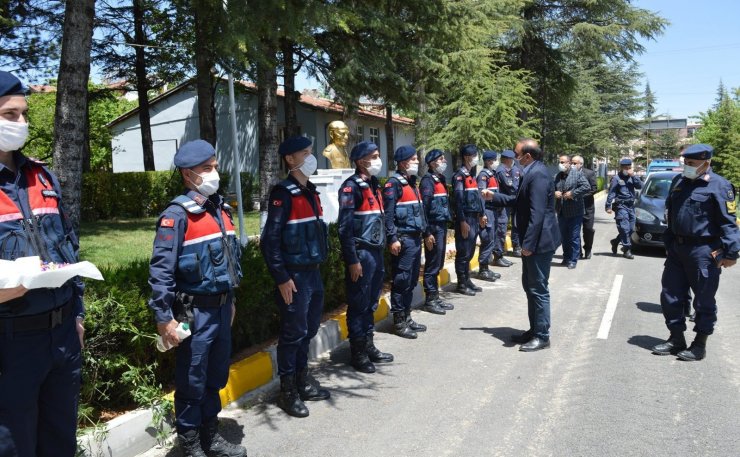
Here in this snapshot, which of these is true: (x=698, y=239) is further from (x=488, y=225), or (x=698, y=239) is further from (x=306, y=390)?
(x=488, y=225)

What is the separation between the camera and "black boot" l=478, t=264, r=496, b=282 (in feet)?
32.0

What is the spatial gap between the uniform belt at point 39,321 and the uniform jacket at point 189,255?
63 cm

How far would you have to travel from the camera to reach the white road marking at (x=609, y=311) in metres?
6.58

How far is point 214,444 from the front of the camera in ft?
12.1

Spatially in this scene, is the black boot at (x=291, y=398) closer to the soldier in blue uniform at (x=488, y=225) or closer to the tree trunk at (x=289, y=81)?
the soldier in blue uniform at (x=488, y=225)

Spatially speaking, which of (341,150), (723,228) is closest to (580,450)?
(723,228)

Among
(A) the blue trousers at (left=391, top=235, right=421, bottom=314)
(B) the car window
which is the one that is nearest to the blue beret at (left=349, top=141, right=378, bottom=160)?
(A) the blue trousers at (left=391, top=235, right=421, bottom=314)

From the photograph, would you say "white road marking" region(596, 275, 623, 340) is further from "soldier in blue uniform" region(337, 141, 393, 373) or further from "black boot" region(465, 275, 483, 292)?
"soldier in blue uniform" region(337, 141, 393, 373)

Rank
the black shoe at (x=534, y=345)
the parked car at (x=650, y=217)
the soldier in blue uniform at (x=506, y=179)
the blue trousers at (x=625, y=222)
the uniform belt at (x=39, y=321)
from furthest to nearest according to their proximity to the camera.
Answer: the parked car at (x=650, y=217)
the blue trousers at (x=625, y=222)
the soldier in blue uniform at (x=506, y=179)
the black shoe at (x=534, y=345)
the uniform belt at (x=39, y=321)

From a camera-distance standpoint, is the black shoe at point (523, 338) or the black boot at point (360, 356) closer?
the black boot at point (360, 356)

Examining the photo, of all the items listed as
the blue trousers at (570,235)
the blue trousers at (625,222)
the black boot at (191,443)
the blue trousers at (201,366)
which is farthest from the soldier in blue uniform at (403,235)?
the blue trousers at (625,222)

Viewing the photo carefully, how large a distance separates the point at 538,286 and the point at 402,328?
1.59m

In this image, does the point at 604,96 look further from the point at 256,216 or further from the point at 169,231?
the point at 169,231

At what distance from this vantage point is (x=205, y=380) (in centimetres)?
357
